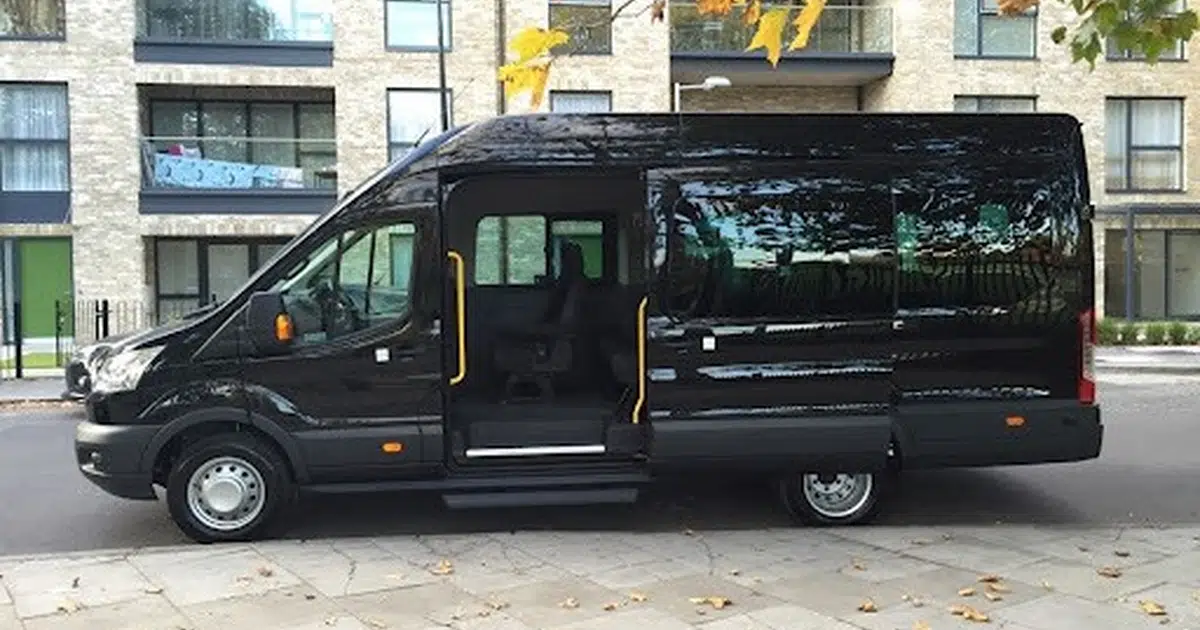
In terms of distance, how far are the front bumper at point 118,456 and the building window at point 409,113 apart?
59.3ft

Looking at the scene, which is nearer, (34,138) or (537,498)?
(537,498)

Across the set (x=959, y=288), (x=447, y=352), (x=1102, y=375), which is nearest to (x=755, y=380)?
(x=959, y=288)

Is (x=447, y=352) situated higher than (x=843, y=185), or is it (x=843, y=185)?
(x=843, y=185)

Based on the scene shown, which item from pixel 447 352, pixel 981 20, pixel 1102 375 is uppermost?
pixel 981 20

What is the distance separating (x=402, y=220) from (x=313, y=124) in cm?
1969

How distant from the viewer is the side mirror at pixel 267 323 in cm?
641

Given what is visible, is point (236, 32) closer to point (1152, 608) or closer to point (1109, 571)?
point (1109, 571)

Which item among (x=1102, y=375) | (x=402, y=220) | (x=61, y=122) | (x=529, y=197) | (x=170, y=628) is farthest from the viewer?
(x=61, y=122)

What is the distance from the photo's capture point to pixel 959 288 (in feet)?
22.5

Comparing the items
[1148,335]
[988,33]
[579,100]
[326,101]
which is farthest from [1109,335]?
[326,101]

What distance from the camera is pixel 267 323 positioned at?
6422mm

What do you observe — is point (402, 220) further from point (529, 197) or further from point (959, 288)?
point (959, 288)

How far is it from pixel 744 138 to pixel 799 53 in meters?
18.8

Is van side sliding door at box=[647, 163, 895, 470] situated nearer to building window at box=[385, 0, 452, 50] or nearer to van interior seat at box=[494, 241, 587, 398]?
van interior seat at box=[494, 241, 587, 398]
